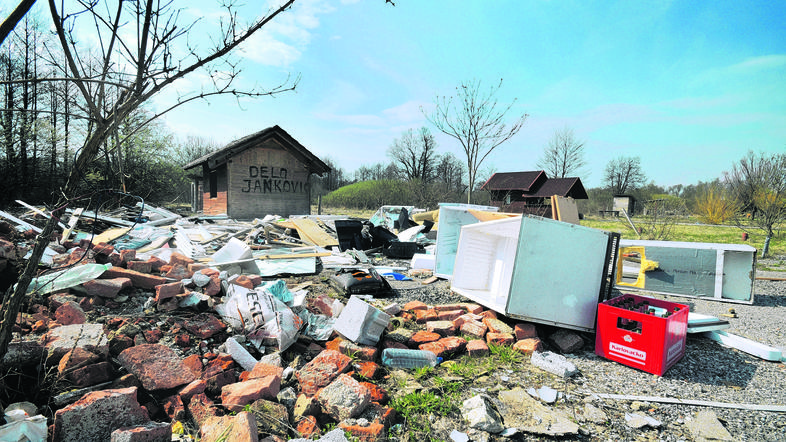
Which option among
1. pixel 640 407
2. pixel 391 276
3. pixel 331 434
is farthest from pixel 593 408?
pixel 391 276

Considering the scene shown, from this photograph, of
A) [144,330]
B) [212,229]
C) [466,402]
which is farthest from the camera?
[212,229]

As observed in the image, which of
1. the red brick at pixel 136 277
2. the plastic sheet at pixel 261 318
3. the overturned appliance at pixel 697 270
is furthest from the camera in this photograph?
the overturned appliance at pixel 697 270

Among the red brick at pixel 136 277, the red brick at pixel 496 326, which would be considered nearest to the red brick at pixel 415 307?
the red brick at pixel 496 326

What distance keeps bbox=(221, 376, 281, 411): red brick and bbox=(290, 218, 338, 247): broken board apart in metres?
7.36

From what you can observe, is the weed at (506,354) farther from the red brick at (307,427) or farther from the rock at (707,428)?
the red brick at (307,427)

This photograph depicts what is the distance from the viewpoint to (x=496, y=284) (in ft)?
16.6

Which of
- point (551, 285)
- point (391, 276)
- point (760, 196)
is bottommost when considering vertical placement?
point (391, 276)

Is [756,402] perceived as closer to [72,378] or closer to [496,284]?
[496,284]

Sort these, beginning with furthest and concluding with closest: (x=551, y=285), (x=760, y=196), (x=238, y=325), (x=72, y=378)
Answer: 1. (x=760, y=196)
2. (x=551, y=285)
3. (x=238, y=325)
4. (x=72, y=378)

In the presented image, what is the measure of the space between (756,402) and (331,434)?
3372 mm

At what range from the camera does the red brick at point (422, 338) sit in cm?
368

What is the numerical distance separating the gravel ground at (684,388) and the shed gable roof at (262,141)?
558 inches

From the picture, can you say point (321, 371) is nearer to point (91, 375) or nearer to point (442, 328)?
point (91, 375)

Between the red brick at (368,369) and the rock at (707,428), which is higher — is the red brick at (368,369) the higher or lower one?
the higher one
